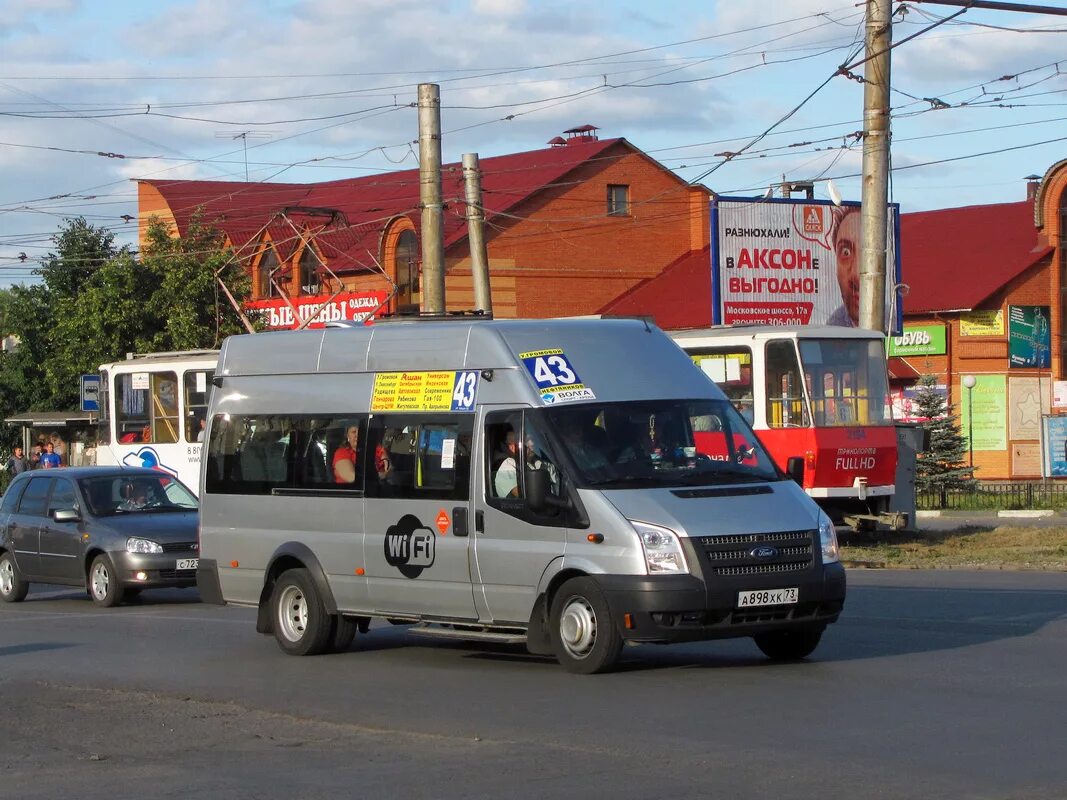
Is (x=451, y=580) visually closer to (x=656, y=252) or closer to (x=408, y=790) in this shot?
(x=408, y=790)

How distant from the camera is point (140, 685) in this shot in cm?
1195

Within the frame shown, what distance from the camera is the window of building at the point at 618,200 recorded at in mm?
56125

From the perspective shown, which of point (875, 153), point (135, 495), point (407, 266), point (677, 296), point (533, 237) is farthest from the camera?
point (533, 237)

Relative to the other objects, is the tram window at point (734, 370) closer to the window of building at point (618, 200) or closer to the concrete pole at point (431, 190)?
the concrete pole at point (431, 190)

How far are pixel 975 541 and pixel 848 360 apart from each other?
10.6 feet

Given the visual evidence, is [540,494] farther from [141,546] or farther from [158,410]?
[158,410]

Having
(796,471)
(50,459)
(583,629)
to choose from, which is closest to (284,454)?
(583,629)

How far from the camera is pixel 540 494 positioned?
37.8ft

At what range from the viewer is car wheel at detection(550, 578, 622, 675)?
1118 cm

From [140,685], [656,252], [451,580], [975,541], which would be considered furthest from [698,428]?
[656,252]

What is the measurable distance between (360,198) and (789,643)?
50663 millimetres

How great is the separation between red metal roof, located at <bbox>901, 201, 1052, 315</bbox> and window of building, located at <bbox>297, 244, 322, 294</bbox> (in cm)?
1970

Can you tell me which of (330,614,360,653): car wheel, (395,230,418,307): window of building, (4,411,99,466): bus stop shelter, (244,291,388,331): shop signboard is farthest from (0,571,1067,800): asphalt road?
(395,230,418,307): window of building

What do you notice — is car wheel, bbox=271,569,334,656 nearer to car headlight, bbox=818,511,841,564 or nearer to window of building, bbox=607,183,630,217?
car headlight, bbox=818,511,841,564
